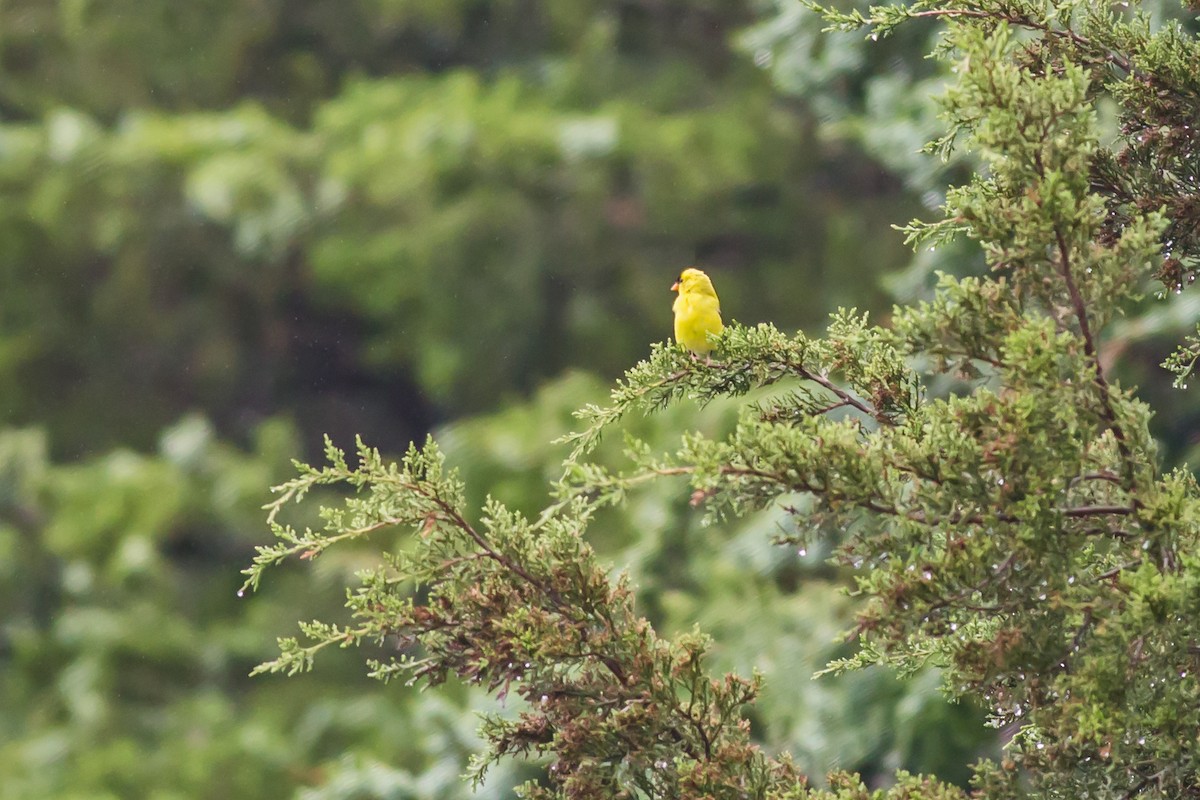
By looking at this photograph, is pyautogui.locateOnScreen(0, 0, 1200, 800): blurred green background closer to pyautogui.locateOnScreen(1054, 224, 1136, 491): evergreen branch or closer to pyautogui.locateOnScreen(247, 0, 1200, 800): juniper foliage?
pyautogui.locateOnScreen(247, 0, 1200, 800): juniper foliage

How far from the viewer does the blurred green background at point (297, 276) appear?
1081 centimetres

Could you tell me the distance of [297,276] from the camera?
1348 centimetres

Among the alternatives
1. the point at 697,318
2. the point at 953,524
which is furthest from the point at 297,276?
the point at 953,524

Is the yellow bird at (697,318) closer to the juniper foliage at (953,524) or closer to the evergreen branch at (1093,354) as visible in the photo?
the juniper foliage at (953,524)

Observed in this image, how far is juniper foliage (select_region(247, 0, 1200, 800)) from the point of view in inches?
92.4

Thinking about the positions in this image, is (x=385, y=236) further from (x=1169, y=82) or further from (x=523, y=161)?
(x=1169, y=82)

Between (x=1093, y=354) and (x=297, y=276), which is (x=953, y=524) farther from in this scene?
(x=297, y=276)

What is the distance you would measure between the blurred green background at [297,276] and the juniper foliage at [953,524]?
17.7 feet

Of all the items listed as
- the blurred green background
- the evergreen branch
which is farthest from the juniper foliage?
the blurred green background

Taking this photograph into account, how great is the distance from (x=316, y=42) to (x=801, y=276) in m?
5.74

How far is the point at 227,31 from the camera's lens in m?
14.1

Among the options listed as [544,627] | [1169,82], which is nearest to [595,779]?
[544,627]

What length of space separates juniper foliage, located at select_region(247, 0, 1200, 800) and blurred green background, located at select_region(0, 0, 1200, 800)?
212 inches

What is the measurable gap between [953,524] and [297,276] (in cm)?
1159
